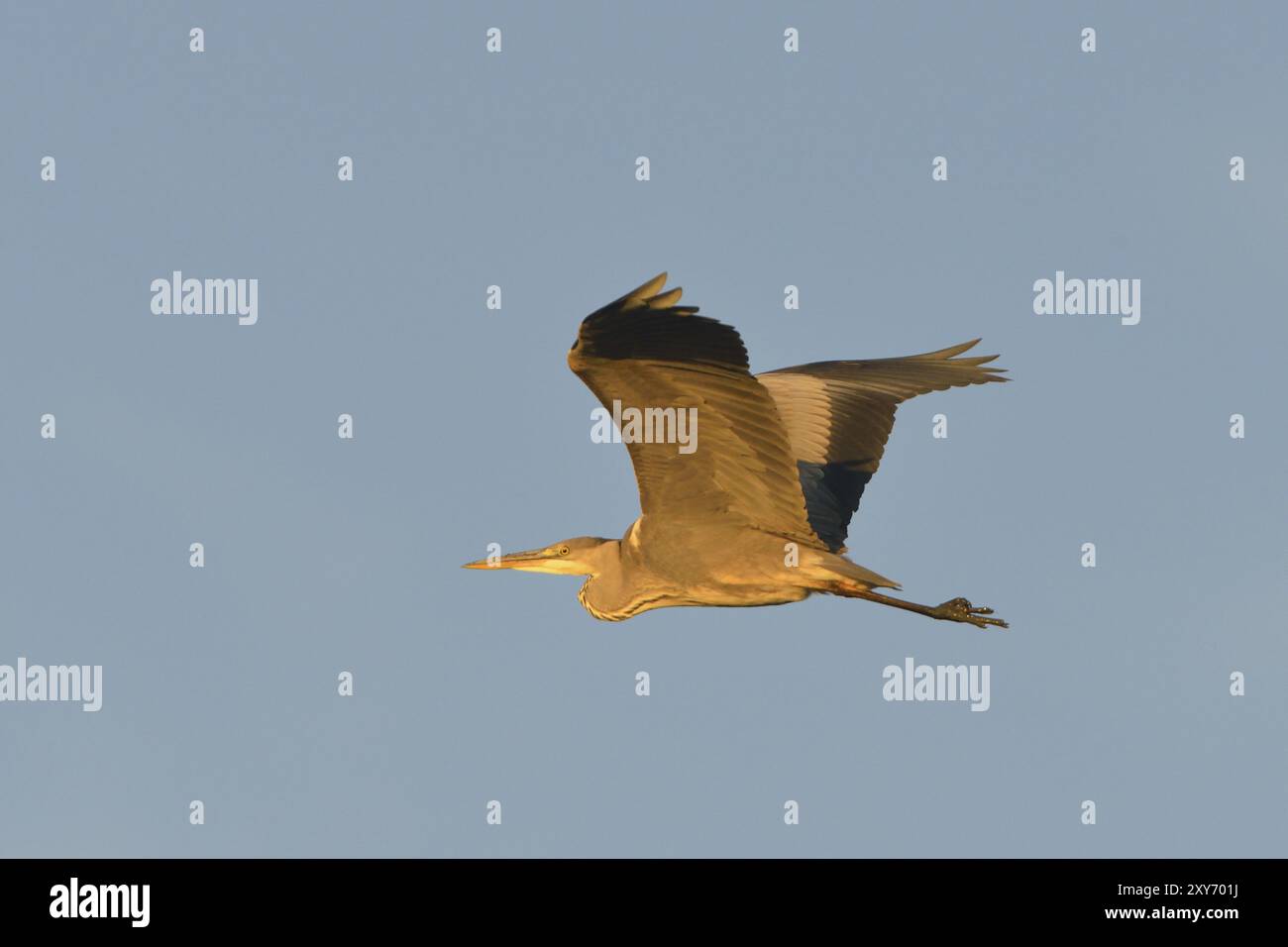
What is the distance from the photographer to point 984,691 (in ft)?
52.0

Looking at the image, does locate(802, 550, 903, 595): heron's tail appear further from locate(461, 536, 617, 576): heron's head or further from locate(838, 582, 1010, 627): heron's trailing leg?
locate(461, 536, 617, 576): heron's head

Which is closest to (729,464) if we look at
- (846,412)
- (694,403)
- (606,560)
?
(694,403)

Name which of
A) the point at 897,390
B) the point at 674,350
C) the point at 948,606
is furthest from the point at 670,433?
the point at 897,390

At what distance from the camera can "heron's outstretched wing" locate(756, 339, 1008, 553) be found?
1535 cm

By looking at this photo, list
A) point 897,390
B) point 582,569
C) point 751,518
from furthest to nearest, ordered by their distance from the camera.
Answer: point 897,390 < point 582,569 < point 751,518

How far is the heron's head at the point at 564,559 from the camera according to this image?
1439cm

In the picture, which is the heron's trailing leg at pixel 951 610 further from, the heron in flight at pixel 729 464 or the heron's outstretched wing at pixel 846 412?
the heron's outstretched wing at pixel 846 412

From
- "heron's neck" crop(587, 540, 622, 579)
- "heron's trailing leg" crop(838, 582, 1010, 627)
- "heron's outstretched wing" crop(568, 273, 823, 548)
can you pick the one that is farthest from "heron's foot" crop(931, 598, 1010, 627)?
"heron's neck" crop(587, 540, 622, 579)

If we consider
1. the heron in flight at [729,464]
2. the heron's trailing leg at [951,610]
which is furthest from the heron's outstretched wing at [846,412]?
the heron's trailing leg at [951,610]
